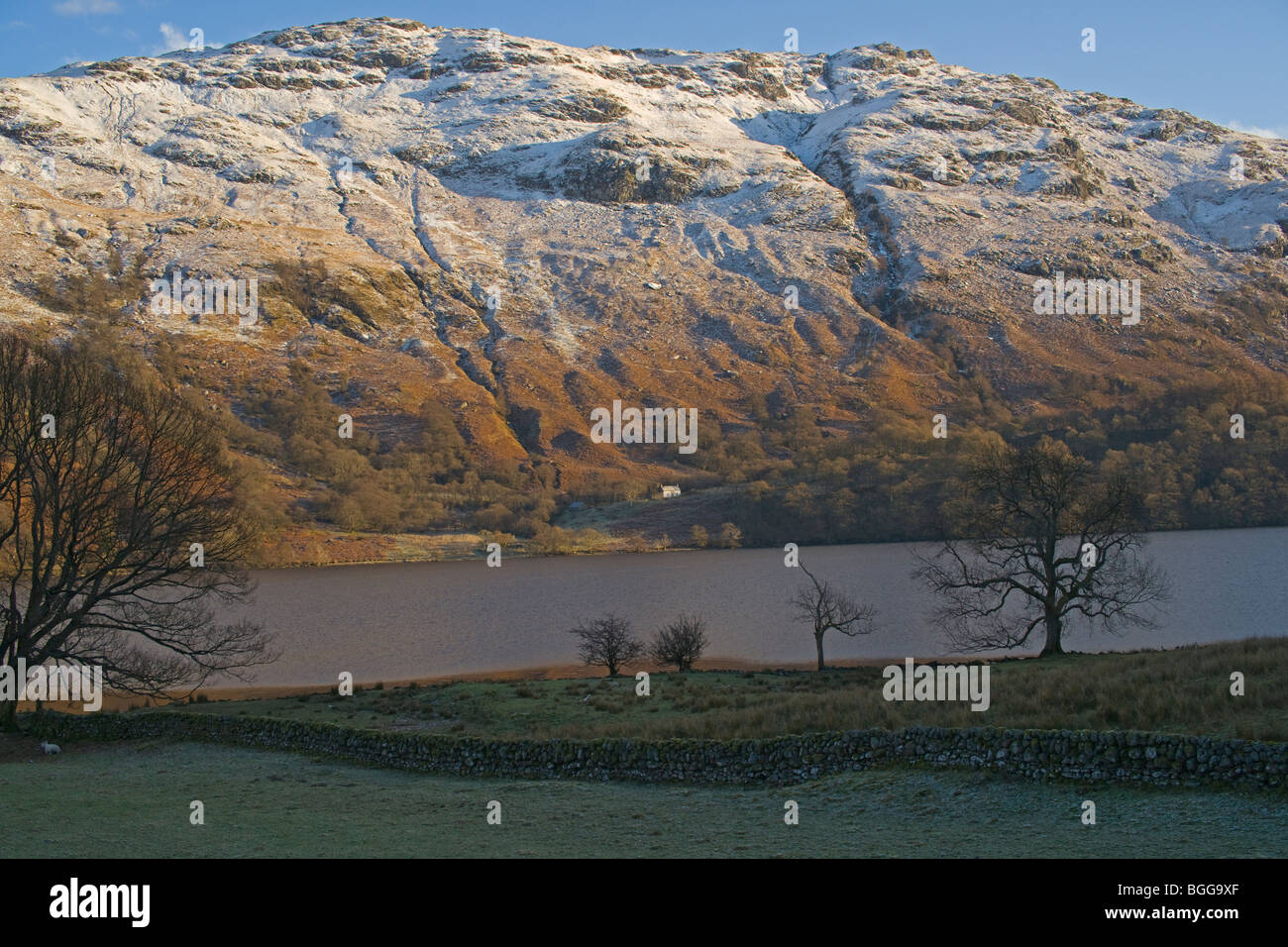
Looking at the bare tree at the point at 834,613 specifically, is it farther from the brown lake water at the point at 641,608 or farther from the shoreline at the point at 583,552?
the shoreline at the point at 583,552

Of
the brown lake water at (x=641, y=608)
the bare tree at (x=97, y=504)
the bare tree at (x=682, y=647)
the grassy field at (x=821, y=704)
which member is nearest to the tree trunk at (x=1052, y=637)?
the grassy field at (x=821, y=704)

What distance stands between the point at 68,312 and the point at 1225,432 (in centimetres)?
22813

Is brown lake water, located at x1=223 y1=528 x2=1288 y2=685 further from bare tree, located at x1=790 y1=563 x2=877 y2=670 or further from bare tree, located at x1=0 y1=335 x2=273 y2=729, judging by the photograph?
bare tree, located at x1=0 y1=335 x2=273 y2=729

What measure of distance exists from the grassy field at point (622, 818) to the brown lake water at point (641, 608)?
3187 centimetres

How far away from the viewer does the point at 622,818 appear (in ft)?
49.3

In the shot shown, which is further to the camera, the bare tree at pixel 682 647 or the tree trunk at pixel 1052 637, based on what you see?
the bare tree at pixel 682 647

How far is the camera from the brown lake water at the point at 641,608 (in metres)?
52.4

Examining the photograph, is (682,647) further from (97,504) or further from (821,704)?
(97,504)

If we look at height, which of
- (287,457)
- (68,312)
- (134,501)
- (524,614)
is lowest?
(524,614)

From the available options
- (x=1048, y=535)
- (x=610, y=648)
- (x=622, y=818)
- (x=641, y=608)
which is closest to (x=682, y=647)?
(x=610, y=648)

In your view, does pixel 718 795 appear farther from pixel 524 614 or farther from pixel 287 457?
pixel 287 457

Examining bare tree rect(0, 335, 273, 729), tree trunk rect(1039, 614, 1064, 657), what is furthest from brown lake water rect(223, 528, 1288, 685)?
bare tree rect(0, 335, 273, 729)
